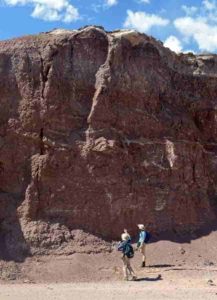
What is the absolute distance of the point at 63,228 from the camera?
18031 millimetres

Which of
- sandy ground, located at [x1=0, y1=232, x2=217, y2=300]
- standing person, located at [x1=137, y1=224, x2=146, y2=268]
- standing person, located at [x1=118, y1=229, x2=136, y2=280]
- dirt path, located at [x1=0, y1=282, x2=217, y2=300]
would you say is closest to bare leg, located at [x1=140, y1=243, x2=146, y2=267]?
standing person, located at [x1=137, y1=224, x2=146, y2=268]

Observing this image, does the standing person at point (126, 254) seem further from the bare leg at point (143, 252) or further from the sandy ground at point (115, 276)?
the bare leg at point (143, 252)

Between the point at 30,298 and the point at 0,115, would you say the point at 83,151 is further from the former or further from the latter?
the point at 30,298

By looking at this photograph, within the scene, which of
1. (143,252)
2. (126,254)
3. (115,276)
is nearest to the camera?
(126,254)

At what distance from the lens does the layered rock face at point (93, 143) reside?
18469 millimetres

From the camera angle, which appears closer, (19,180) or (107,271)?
(107,271)

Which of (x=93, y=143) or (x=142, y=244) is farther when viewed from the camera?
(x=93, y=143)

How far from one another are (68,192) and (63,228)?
1.31 metres

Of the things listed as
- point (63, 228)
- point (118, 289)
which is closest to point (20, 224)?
point (63, 228)

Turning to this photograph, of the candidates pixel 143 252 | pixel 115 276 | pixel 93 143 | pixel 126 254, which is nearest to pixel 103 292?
pixel 126 254

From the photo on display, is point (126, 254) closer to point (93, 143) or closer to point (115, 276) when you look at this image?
point (115, 276)

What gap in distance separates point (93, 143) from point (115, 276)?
5065 millimetres

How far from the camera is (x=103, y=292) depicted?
13.9 metres

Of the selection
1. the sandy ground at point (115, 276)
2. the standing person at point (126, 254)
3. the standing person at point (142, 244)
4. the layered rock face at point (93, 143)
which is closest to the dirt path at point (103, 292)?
the sandy ground at point (115, 276)
